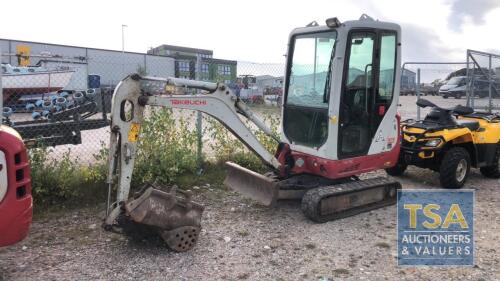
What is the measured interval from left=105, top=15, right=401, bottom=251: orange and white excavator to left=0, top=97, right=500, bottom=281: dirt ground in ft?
0.92

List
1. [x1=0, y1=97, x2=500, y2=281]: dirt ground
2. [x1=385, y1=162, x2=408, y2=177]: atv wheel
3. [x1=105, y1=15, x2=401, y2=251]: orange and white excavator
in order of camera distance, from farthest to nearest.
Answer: [x1=385, y1=162, x2=408, y2=177]: atv wheel, [x1=105, y1=15, x2=401, y2=251]: orange and white excavator, [x1=0, y1=97, x2=500, y2=281]: dirt ground

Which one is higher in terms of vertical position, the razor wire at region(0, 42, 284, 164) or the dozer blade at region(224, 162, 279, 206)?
the razor wire at region(0, 42, 284, 164)

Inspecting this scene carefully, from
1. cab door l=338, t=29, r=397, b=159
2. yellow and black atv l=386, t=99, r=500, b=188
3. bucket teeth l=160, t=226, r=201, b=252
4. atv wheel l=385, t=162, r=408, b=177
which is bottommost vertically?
bucket teeth l=160, t=226, r=201, b=252

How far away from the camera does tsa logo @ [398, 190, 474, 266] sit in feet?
14.5

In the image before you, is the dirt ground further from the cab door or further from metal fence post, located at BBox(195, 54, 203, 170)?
metal fence post, located at BBox(195, 54, 203, 170)

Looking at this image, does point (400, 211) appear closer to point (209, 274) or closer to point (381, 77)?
point (381, 77)

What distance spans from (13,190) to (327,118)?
3.64m

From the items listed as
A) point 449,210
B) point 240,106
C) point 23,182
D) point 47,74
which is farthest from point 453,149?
point 47,74

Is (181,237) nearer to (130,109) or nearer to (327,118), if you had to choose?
(130,109)

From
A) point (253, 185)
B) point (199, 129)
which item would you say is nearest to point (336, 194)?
point (253, 185)

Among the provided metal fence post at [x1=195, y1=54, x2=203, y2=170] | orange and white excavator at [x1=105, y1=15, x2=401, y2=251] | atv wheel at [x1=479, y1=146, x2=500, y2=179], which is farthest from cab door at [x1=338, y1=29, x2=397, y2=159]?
atv wheel at [x1=479, y1=146, x2=500, y2=179]

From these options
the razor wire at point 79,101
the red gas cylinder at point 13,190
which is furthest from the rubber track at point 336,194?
the red gas cylinder at point 13,190

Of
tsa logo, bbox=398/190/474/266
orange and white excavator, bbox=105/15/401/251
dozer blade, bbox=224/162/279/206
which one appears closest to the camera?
tsa logo, bbox=398/190/474/266

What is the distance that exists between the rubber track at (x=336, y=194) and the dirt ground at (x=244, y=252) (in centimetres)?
10
